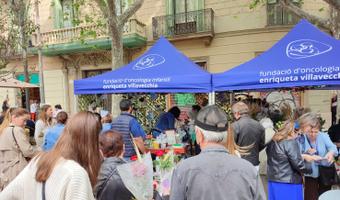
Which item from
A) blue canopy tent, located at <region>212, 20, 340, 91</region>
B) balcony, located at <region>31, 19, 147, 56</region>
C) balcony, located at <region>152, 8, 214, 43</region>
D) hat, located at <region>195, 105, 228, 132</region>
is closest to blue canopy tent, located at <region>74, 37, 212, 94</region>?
blue canopy tent, located at <region>212, 20, 340, 91</region>

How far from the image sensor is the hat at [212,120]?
187 cm

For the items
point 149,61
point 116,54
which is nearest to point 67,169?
point 149,61

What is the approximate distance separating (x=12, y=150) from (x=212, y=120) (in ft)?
10.2

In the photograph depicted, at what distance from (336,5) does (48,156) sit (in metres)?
6.72

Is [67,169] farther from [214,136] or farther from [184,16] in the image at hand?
[184,16]

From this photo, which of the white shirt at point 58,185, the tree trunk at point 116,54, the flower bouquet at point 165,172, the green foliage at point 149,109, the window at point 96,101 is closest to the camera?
the white shirt at point 58,185

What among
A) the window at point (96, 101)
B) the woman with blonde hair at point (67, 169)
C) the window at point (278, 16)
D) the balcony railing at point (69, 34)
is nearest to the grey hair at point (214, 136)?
the woman with blonde hair at point (67, 169)

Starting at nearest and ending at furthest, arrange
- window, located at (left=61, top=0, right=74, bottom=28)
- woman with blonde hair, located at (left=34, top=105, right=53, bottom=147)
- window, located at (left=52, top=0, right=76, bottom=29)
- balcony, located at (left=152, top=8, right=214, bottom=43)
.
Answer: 1. woman with blonde hair, located at (left=34, top=105, right=53, bottom=147)
2. balcony, located at (left=152, top=8, right=214, bottom=43)
3. window, located at (left=61, top=0, right=74, bottom=28)
4. window, located at (left=52, top=0, right=76, bottom=29)

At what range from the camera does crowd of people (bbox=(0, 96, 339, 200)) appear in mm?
1636

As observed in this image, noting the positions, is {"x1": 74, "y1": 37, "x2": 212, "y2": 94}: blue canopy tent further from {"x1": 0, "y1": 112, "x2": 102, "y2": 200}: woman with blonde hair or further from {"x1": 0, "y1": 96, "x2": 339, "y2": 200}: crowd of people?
{"x1": 0, "y1": 112, "x2": 102, "y2": 200}: woman with blonde hair

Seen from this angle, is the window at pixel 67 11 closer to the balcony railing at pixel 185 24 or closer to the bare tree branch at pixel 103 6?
the balcony railing at pixel 185 24

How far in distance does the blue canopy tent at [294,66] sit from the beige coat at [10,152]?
2.72 meters

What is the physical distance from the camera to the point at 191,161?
185 centimetres

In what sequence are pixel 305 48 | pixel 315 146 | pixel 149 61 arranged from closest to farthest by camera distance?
pixel 315 146
pixel 305 48
pixel 149 61
